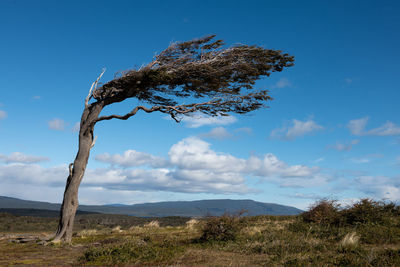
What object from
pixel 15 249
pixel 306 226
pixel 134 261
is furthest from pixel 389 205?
pixel 15 249

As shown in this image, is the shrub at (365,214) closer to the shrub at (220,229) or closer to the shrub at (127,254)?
the shrub at (220,229)

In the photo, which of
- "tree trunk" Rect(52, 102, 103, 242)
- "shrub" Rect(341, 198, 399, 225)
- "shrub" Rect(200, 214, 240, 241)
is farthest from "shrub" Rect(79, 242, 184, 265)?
"shrub" Rect(341, 198, 399, 225)

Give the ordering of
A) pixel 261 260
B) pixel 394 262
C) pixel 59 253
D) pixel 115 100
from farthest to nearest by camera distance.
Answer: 1. pixel 115 100
2. pixel 59 253
3. pixel 261 260
4. pixel 394 262

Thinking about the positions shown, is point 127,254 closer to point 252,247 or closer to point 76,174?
point 252,247

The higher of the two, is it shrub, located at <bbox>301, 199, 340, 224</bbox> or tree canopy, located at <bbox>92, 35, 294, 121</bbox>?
tree canopy, located at <bbox>92, 35, 294, 121</bbox>

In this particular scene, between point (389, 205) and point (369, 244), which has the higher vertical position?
point (389, 205)

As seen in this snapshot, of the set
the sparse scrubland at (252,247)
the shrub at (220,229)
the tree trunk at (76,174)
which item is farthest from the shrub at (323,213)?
the tree trunk at (76,174)

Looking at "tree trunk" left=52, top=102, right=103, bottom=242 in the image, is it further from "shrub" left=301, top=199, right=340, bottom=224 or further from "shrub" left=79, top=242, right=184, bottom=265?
"shrub" left=301, top=199, right=340, bottom=224

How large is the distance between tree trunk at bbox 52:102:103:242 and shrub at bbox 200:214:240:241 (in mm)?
6577

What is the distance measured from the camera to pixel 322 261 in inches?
316

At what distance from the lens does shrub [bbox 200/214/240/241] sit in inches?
498

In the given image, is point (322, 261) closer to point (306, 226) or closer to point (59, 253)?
point (306, 226)

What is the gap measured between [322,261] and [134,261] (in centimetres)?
510

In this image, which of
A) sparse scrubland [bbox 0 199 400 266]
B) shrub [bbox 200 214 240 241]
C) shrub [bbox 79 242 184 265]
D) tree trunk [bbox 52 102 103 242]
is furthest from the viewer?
tree trunk [bbox 52 102 103 242]
